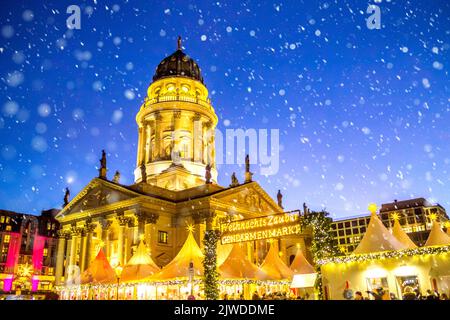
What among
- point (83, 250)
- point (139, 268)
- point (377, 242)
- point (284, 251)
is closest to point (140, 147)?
point (83, 250)

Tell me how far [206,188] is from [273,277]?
16.4 metres

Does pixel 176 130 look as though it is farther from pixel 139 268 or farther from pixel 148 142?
pixel 139 268

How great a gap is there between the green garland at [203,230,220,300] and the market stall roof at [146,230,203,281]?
4169 mm

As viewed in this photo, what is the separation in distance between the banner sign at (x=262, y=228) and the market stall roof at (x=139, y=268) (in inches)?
400

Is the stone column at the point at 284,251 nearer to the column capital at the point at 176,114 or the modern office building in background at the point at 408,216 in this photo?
the column capital at the point at 176,114

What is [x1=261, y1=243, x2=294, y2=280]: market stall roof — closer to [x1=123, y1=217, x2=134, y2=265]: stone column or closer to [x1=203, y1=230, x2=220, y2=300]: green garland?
[x1=203, y1=230, x2=220, y2=300]: green garland

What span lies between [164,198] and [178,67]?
29134mm

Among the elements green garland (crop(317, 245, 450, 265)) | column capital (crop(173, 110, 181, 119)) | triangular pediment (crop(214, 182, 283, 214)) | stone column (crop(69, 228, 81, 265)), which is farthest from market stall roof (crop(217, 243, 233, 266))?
column capital (crop(173, 110, 181, 119))

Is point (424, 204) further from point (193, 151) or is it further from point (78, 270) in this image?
point (78, 270)

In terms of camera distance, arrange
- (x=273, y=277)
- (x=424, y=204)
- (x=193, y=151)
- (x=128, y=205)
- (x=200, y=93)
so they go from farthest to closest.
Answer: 1. (x=424, y=204)
2. (x=200, y=93)
3. (x=193, y=151)
4. (x=128, y=205)
5. (x=273, y=277)

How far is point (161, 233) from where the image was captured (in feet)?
147

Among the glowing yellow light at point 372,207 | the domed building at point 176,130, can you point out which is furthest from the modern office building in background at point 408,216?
the glowing yellow light at point 372,207

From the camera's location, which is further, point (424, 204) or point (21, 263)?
point (424, 204)
